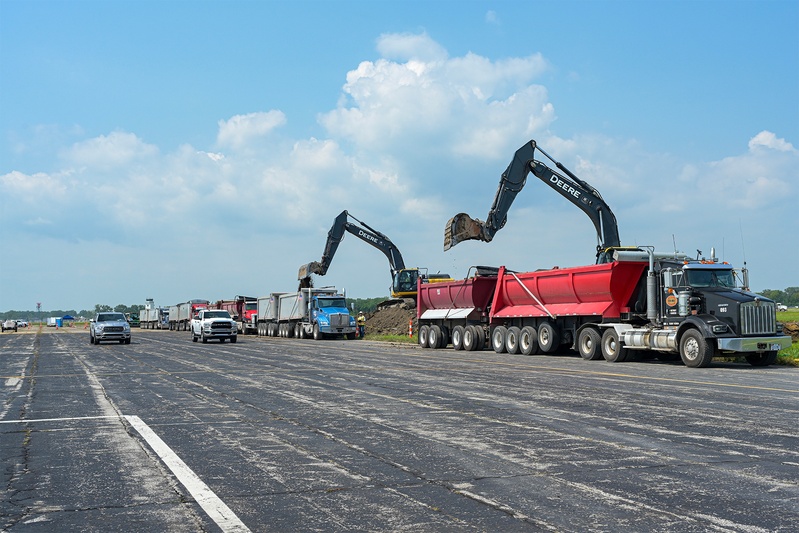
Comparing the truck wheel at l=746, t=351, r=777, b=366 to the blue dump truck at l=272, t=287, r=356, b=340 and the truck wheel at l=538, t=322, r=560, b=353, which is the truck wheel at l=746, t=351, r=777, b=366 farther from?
the blue dump truck at l=272, t=287, r=356, b=340

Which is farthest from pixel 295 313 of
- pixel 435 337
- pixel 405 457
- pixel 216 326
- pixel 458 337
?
pixel 405 457

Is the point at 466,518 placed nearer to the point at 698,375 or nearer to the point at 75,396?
the point at 75,396

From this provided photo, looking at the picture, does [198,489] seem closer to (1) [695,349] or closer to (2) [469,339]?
(1) [695,349]

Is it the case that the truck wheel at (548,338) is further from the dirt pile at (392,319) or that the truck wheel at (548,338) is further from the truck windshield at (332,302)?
the dirt pile at (392,319)

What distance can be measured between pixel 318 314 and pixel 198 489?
44786mm

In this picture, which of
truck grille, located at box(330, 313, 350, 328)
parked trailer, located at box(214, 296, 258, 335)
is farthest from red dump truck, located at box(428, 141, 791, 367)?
parked trailer, located at box(214, 296, 258, 335)

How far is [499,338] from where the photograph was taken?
3228 cm

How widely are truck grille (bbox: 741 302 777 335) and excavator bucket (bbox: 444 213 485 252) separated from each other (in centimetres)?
1316

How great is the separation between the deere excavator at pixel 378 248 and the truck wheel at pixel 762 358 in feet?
106

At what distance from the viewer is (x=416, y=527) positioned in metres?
5.80

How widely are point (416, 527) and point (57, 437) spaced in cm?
640

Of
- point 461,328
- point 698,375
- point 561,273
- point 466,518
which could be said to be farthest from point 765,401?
point 461,328

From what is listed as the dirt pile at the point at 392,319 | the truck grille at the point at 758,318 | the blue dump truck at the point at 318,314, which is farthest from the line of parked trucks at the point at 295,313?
the truck grille at the point at 758,318

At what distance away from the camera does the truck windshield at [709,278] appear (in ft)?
76.9
